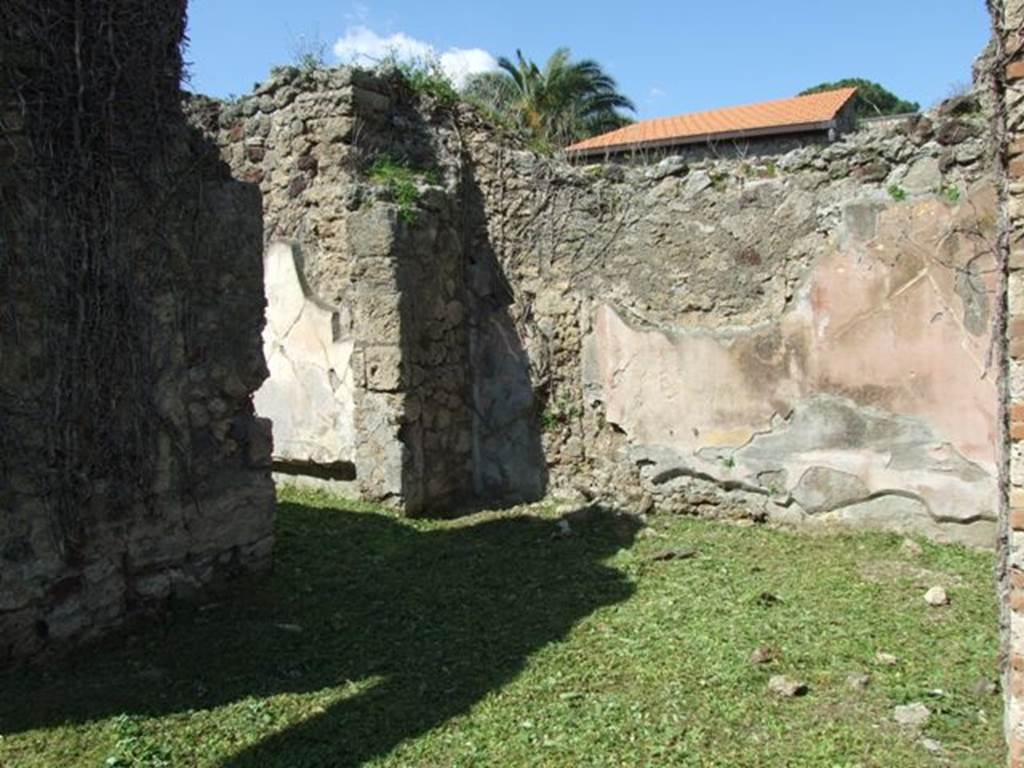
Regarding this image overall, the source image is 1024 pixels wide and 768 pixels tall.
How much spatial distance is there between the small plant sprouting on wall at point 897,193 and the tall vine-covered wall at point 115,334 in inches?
127

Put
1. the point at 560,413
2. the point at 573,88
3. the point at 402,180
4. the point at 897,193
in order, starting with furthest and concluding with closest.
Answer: the point at 573,88, the point at 560,413, the point at 402,180, the point at 897,193

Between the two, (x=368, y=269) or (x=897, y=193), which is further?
(x=368, y=269)

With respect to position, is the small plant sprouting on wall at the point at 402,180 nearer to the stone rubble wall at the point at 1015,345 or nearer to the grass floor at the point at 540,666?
the grass floor at the point at 540,666

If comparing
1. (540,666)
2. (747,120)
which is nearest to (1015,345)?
(540,666)

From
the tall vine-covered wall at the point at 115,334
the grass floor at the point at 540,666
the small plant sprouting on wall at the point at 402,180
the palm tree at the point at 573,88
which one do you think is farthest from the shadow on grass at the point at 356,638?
the palm tree at the point at 573,88

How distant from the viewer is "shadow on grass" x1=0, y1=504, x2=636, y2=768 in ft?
9.66

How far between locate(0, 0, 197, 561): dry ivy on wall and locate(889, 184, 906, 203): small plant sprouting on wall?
3.56 m

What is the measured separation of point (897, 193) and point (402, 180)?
289cm

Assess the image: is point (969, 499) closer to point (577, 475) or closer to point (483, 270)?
point (577, 475)

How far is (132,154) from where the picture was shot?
11.9 ft

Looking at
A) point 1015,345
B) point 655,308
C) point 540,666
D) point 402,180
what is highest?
point 402,180

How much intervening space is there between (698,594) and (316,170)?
3.66 m

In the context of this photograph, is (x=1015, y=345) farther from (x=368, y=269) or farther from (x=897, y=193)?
(x=368, y=269)

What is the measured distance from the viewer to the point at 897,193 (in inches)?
189
